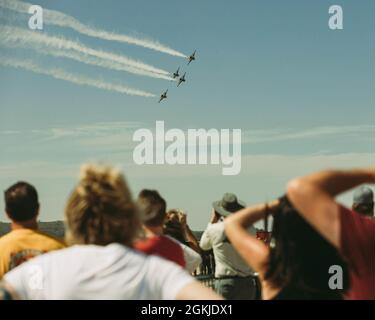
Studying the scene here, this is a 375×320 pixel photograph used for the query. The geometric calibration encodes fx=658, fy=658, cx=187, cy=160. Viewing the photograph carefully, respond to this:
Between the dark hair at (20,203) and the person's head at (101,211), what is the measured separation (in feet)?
7.11

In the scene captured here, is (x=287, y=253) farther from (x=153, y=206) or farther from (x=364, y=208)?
(x=364, y=208)

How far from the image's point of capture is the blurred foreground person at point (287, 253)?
3846 millimetres

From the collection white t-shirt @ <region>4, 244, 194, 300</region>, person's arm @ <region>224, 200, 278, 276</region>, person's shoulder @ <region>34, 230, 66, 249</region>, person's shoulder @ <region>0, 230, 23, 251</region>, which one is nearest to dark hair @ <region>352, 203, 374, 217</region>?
person's arm @ <region>224, 200, 278, 276</region>

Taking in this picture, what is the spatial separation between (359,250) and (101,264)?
4.30 feet

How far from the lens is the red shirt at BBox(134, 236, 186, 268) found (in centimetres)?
529

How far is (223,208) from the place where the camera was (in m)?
9.06

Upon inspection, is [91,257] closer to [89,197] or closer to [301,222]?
[89,197]

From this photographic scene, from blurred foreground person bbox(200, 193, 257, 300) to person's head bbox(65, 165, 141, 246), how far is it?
5876 mm

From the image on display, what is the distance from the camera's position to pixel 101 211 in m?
3.16

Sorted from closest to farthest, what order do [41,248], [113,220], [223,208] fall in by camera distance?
[113,220], [41,248], [223,208]

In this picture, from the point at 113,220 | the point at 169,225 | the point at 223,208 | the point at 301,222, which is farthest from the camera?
the point at 223,208

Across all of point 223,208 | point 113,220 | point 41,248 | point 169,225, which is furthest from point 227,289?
point 113,220

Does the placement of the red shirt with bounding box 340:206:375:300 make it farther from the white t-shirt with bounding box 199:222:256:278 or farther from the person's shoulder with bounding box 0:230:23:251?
the white t-shirt with bounding box 199:222:256:278
